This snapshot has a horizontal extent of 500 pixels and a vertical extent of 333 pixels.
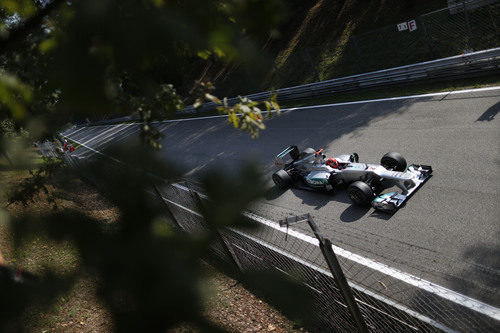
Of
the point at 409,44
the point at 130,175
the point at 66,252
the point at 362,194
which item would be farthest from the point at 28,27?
the point at 409,44

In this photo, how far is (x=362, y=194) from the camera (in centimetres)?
628

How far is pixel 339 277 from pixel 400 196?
3719 millimetres

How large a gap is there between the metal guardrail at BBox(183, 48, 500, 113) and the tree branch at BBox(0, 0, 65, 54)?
8583 mm

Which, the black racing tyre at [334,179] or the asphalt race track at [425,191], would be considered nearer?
the asphalt race track at [425,191]

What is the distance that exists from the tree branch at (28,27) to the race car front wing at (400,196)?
234 inches

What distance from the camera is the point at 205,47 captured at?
974 millimetres

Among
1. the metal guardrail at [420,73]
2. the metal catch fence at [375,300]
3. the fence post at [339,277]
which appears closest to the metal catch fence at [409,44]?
the metal guardrail at [420,73]

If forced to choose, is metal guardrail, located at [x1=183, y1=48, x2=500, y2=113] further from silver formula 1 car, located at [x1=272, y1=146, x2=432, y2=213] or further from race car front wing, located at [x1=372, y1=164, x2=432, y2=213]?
race car front wing, located at [x1=372, y1=164, x2=432, y2=213]

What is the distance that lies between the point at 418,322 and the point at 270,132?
10124mm

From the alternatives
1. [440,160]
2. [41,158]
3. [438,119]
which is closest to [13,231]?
[41,158]

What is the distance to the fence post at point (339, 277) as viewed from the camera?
2847mm

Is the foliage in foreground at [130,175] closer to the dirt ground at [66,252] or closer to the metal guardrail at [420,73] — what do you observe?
the dirt ground at [66,252]

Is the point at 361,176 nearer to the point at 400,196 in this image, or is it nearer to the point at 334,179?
the point at 334,179

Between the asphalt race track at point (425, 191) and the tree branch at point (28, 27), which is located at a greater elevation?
the tree branch at point (28, 27)
